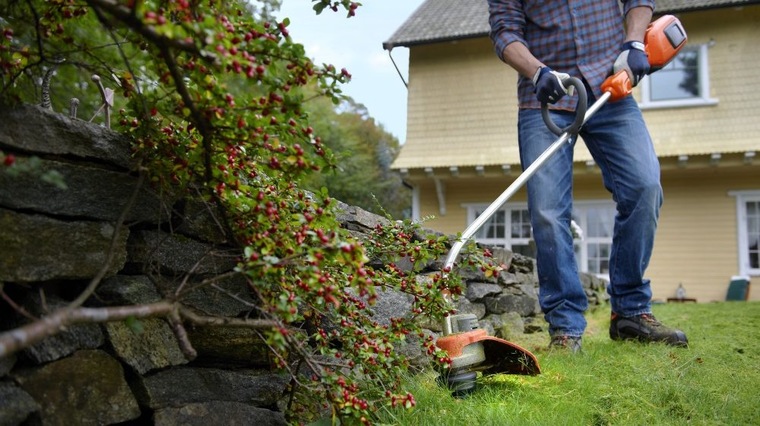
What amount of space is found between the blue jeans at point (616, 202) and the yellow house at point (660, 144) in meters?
6.85

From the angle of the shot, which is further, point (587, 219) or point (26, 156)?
point (587, 219)

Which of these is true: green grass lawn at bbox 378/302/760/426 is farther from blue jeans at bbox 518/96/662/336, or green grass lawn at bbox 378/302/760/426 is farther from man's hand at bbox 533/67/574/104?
man's hand at bbox 533/67/574/104

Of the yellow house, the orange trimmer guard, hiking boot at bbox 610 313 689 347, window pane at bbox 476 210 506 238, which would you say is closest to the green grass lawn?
the orange trimmer guard

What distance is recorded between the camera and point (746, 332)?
127 inches

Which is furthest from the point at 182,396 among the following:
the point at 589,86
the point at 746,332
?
the point at 746,332

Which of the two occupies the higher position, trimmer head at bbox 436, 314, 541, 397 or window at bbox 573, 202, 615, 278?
window at bbox 573, 202, 615, 278

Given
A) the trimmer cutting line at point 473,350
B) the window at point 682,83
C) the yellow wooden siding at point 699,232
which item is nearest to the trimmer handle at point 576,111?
the trimmer cutting line at point 473,350

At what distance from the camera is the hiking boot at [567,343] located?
2.57 metres

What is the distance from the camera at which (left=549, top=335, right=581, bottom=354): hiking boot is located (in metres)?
2.57

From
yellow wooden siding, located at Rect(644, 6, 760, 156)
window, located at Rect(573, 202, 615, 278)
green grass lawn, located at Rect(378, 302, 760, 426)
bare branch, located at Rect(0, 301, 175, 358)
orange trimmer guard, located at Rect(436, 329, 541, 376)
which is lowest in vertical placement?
green grass lawn, located at Rect(378, 302, 760, 426)

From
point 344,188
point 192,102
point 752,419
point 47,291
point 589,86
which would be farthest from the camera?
point 344,188

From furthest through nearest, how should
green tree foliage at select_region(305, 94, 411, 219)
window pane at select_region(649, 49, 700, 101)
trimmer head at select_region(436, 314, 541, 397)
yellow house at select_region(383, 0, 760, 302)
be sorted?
green tree foliage at select_region(305, 94, 411, 219) < window pane at select_region(649, 49, 700, 101) < yellow house at select_region(383, 0, 760, 302) < trimmer head at select_region(436, 314, 541, 397)

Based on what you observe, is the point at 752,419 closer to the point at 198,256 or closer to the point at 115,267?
the point at 198,256

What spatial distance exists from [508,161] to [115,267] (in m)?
8.98
